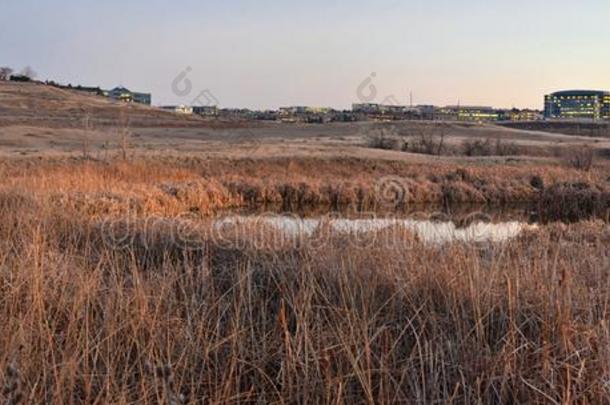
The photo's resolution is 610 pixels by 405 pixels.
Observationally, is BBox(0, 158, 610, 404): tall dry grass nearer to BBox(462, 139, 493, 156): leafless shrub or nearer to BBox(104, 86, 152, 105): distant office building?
BBox(462, 139, 493, 156): leafless shrub

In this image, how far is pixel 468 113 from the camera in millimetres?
138000

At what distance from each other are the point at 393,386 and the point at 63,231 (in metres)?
6.87

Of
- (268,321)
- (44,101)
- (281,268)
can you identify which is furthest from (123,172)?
(44,101)

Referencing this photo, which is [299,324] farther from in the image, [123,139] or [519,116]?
[519,116]

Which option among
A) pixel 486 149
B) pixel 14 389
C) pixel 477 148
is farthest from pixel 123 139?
pixel 14 389

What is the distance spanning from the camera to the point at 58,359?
4.46 metres

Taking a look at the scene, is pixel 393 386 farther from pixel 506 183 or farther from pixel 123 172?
pixel 506 183

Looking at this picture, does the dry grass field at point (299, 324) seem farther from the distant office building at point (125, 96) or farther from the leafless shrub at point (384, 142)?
the distant office building at point (125, 96)

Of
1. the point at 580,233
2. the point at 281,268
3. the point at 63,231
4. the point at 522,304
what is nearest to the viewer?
the point at 522,304

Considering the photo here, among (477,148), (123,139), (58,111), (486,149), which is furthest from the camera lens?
(58,111)

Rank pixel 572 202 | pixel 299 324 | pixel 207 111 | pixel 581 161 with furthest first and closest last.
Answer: pixel 207 111 → pixel 581 161 → pixel 572 202 → pixel 299 324

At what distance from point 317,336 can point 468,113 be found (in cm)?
13822

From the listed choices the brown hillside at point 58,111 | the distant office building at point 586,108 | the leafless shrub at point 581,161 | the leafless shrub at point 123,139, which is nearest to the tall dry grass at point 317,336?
the leafless shrub at point 123,139

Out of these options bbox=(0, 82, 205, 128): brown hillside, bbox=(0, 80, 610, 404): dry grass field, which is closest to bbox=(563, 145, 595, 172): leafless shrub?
bbox=(0, 80, 610, 404): dry grass field
